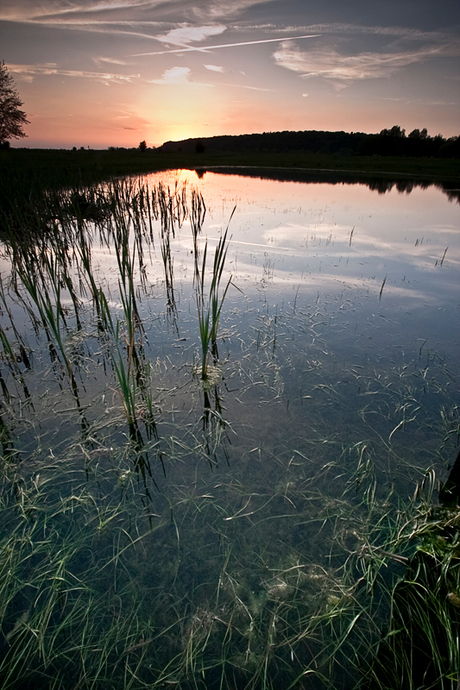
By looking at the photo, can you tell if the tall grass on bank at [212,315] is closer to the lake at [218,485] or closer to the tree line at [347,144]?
the lake at [218,485]

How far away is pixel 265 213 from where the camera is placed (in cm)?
1220

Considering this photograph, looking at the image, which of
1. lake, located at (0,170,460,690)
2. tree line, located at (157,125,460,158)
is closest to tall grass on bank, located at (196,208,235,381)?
lake, located at (0,170,460,690)

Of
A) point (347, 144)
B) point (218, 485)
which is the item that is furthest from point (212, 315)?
point (347, 144)

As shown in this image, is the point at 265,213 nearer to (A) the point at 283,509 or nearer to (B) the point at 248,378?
(B) the point at 248,378

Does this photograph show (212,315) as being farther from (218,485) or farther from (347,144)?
(347,144)

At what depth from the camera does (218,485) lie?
2373 millimetres

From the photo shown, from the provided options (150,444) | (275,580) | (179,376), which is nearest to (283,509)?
(275,580)

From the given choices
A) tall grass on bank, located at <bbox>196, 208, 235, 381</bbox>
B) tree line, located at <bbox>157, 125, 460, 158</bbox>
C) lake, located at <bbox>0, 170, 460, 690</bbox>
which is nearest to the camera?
lake, located at <bbox>0, 170, 460, 690</bbox>

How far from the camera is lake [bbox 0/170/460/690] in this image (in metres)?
1.58

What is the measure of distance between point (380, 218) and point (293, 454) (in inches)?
465

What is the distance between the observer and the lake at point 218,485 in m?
1.58

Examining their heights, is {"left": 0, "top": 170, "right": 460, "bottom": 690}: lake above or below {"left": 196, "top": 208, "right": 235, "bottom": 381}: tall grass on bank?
below

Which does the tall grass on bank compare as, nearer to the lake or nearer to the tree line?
the lake

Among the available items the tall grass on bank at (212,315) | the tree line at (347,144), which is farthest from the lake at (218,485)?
the tree line at (347,144)
